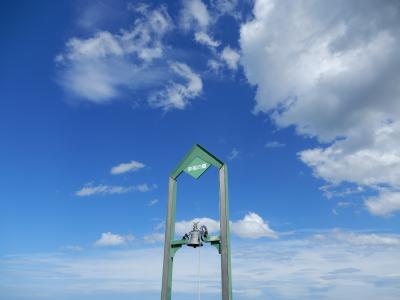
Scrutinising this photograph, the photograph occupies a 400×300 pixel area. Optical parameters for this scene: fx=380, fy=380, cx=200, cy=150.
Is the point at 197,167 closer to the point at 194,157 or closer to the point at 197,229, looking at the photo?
the point at 194,157

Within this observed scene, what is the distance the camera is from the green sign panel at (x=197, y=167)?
38.9ft

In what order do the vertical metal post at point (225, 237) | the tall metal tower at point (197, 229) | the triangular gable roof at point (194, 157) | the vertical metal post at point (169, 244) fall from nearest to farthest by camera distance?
the vertical metal post at point (225, 237), the tall metal tower at point (197, 229), the vertical metal post at point (169, 244), the triangular gable roof at point (194, 157)

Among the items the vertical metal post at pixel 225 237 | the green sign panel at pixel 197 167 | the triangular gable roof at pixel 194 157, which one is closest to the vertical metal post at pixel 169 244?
the triangular gable roof at pixel 194 157

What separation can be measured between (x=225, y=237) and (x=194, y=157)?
2839 mm

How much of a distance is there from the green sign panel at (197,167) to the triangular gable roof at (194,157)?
0.10 metres

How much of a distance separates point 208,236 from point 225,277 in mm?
1258

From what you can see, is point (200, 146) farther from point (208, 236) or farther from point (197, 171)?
point (208, 236)

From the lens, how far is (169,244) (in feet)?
38.2

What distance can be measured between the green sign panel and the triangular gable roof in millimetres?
101

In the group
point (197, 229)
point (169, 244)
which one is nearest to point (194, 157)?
point (197, 229)

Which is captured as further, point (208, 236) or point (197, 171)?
point (197, 171)

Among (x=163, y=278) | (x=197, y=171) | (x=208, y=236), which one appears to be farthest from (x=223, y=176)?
(x=163, y=278)

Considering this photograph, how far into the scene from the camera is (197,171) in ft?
39.4

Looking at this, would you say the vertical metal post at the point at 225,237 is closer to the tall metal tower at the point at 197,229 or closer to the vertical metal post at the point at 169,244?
the tall metal tower at the point at 197,229
